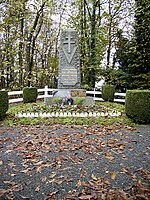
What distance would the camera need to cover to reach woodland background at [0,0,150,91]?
1433cm

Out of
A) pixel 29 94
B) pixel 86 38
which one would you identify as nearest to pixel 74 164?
pixel 29 94

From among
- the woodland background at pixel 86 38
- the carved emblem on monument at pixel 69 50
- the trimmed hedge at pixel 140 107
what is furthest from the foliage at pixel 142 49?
the trimmed hedge at pixel 140 107

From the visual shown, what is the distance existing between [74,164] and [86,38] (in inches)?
608

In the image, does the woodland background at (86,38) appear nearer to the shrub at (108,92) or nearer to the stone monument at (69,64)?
the shrub at (108,92)

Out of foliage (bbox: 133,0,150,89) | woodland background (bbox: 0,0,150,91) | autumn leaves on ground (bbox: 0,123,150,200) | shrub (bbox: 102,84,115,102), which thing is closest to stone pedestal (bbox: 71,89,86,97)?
shrub (bbox: 102,84,115,102)

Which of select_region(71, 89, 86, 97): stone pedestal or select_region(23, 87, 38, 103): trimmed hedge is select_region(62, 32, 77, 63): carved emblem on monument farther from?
select_region(23, 87, 38, 103): trimmed hedge

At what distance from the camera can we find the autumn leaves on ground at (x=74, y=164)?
265 centimetres

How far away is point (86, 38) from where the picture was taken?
17.6 meters

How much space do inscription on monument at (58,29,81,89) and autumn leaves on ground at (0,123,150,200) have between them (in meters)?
5.60

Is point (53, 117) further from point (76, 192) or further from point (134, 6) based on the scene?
point (134, 6)

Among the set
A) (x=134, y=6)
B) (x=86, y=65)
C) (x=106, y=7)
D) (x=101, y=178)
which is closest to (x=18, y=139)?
(x=101, y=178)

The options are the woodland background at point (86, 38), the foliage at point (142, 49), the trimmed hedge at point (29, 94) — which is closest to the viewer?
the trimmed hedge at point (29, 94)

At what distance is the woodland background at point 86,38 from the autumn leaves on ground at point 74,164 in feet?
30.5

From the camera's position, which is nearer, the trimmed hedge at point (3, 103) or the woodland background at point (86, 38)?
the trimmed hedge at point (3, 103)
